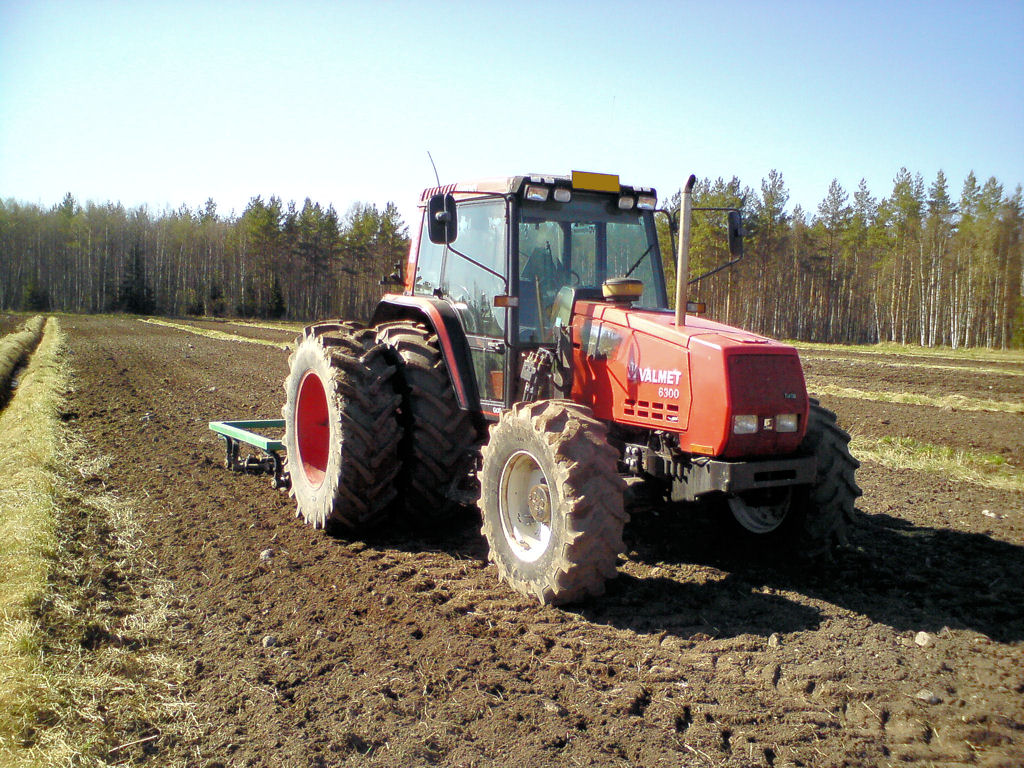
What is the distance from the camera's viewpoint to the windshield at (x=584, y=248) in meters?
5.63

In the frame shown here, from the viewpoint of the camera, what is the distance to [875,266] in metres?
51.7

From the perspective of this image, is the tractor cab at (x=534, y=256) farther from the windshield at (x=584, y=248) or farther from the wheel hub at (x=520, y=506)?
the wheel hub at (x=520, y=506)

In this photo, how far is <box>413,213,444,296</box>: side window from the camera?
6621mm

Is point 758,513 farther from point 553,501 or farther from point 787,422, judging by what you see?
point 553,501

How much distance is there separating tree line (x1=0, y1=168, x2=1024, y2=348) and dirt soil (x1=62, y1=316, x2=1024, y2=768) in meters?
19.9

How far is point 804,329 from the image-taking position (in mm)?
53531

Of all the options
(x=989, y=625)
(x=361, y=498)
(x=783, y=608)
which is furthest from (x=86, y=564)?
(x=989, y=625)

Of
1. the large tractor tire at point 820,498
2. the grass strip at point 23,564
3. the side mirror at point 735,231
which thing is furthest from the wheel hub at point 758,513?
the grass strip at point 23,564

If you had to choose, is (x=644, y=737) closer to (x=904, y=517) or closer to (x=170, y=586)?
(x=170, y=586)

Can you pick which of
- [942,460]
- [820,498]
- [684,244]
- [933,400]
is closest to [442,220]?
[684,244]

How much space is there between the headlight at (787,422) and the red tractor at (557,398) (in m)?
0.01

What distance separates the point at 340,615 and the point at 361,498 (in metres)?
1.42

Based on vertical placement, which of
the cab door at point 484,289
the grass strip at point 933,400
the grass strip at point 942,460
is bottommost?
the grass strip at point 942,460

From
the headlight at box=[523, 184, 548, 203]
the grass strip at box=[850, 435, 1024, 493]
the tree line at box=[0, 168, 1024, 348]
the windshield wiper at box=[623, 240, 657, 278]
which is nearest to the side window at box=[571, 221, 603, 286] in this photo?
the windshield wiper at box=[623, 240, 657, 278]
